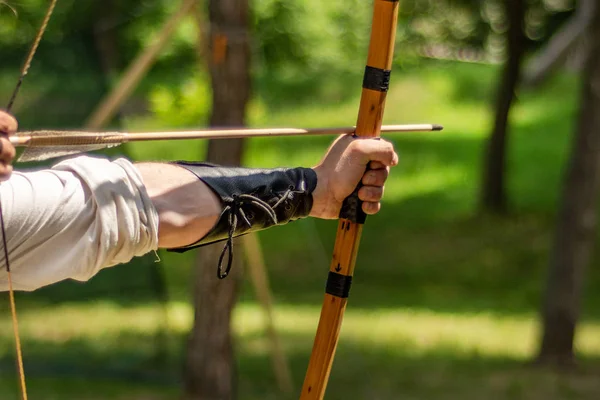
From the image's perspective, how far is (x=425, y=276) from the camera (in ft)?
35.6

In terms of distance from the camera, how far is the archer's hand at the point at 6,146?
184 centimetres

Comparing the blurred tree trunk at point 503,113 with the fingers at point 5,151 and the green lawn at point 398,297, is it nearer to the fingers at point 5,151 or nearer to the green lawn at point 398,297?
the green lawn at point 398,297

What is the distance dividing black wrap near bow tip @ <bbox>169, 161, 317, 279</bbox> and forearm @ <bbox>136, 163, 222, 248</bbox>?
2 centimetres

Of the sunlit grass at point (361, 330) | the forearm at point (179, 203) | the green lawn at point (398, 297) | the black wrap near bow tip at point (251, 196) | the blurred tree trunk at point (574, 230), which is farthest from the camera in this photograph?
the sunlit grass at point (361, 330)

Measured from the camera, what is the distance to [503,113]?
12.4m

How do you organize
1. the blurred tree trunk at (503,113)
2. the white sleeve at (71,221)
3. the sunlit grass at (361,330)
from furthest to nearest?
the blurred tree trunk at (503,113), the sunlit grass at (361,330), the white sleeve at (71,221)

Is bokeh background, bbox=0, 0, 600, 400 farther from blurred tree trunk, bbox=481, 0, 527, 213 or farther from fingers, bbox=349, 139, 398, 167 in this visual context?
fingers, bbox=349, 139, 398, 167

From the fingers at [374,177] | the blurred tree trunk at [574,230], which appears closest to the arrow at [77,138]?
the fingers at [374,177]

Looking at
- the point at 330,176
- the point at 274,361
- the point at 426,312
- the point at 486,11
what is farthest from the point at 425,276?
the point at 330,176

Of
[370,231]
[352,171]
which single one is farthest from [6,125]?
[370,231]

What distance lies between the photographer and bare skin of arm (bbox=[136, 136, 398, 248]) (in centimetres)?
211

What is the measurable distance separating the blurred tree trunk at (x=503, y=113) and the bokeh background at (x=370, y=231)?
0.02 metres

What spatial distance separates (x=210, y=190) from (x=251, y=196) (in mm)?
101

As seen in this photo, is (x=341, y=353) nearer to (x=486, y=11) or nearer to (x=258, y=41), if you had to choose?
(x=486, y=11)
